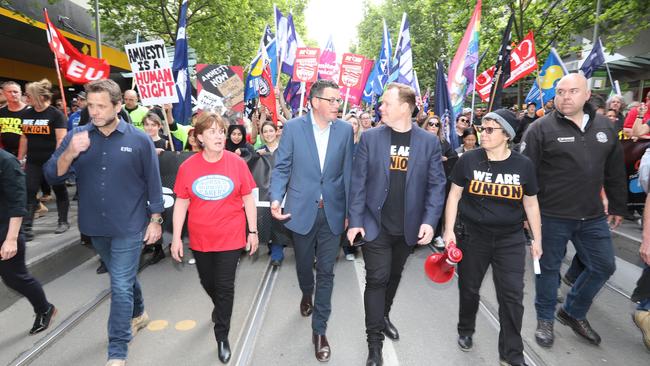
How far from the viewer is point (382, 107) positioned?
3.25 metres

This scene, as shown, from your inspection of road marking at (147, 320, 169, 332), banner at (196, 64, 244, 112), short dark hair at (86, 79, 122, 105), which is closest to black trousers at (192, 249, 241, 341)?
road marking at (147, 320, 169, 332)

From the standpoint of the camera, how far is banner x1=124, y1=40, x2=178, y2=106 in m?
5.59

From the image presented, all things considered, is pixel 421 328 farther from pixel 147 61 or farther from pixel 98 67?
pixel 98 67

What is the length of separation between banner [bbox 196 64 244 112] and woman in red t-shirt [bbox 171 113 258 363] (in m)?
5.56

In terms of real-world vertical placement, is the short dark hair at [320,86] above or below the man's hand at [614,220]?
above

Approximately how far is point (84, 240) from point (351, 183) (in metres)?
2.31

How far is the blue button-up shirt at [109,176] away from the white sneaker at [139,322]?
1029 mm

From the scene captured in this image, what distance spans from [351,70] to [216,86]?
3.03 meters

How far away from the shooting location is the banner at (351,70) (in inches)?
364

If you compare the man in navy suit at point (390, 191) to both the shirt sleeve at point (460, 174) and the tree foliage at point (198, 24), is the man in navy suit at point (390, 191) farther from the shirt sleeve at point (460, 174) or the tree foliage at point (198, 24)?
the tree foliage at point (198, 24)

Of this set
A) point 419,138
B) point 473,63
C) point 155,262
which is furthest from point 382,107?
point 155,262

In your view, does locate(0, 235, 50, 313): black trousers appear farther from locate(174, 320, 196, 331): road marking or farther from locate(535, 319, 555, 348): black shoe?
locate(535, 319, 555, 348): black shoe

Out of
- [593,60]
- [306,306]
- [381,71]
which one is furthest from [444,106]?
[381,71]

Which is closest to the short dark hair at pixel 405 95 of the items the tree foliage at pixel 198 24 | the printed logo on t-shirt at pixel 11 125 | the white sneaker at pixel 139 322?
the white sneaker at pixel 139 322
